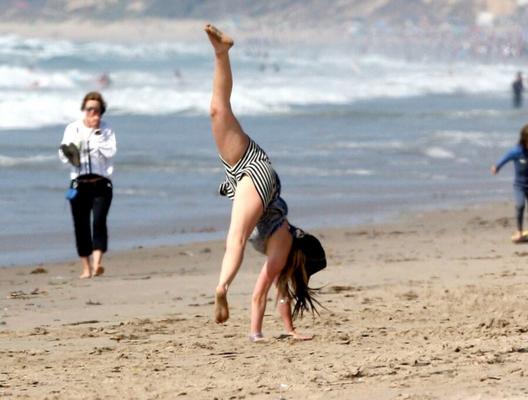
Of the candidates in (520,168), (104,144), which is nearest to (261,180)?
(104,144)

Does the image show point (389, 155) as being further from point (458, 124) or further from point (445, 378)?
point (445, 378)

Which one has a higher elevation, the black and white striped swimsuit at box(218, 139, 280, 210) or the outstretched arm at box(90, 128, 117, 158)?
the outstretched arm at box(90, 128, 117, 158)

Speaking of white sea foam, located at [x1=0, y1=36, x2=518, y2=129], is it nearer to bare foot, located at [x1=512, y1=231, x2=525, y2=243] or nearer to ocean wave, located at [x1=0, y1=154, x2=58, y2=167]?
ocean wave, located at [x1=0, y1=154, x2=58, y2=167]

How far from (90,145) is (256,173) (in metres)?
3.93

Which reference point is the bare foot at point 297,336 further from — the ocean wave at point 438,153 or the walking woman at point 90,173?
the ocean wave at point 438,153

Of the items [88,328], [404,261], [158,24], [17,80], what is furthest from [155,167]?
[158,24]

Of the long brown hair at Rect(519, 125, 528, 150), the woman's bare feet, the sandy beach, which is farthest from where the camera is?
the long brown hair at Rect(519, 125, 528, 150)

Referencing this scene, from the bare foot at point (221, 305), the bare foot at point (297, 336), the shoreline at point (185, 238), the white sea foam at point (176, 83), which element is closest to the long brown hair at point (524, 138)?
the shoreline at point (185, 238)

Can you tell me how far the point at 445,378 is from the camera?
5879 millimetres

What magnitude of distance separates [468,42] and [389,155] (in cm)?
8684

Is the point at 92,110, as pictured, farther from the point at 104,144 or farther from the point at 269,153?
the point at 269,153

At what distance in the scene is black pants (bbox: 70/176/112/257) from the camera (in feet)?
34.8

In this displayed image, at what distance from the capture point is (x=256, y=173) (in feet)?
21.9

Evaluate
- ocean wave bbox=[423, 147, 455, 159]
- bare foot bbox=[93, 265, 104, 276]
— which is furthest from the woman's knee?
ocean wave bbox=[423, 147, 455, 159]
